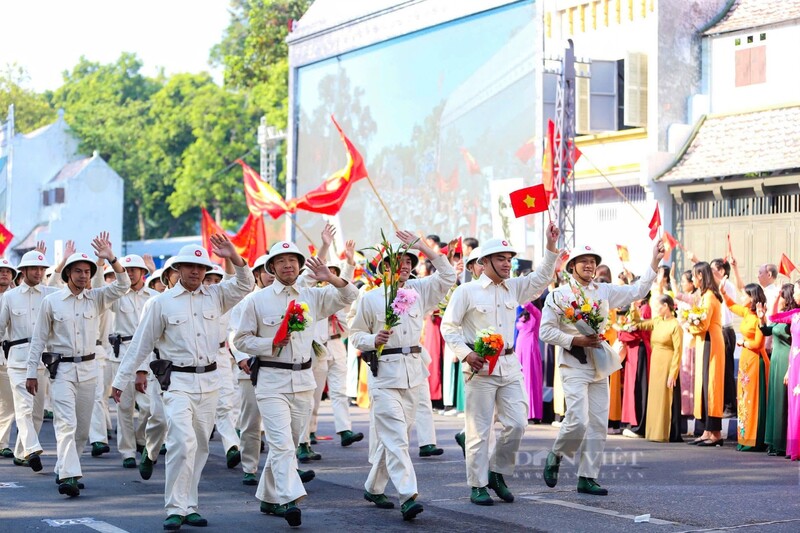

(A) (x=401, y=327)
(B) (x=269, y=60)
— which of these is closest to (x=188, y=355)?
(A) (x=401, y=327)

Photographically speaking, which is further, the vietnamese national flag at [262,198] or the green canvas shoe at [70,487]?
the vietnamese national flag at [262,198]

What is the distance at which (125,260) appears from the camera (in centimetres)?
1404

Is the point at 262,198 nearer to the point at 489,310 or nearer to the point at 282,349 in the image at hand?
the point at 489,310

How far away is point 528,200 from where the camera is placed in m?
12.6

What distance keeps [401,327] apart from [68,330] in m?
3.27

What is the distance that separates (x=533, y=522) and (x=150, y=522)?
2.89m

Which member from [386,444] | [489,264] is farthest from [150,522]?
[489,264]

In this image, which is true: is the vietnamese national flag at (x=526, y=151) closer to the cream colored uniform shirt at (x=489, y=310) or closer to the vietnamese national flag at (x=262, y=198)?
the vietnamese national flag at (x=262, y=198)

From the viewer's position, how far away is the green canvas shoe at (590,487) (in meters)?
10.4

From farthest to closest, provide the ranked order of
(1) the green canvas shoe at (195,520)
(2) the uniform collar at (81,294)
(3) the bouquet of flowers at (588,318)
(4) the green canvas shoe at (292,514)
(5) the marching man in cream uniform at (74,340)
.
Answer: (2) the uniform collar at (81,294) < (5) the marching man in cream uniform at (74,340) < (3) the bouquet of flowers at (588,318) < (1) the green canvas shoe at (195,520) < (4) the green canvas shoe at (292,514)

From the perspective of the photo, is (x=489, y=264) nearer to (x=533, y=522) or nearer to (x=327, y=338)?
(x=533, y=522)

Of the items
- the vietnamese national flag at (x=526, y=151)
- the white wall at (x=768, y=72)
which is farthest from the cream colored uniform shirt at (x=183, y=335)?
the vietnamese national flag at (x=526, y=151)

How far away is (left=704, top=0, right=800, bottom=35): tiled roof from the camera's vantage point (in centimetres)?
2292

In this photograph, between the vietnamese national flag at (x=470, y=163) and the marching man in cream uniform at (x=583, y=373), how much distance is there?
15829mm
